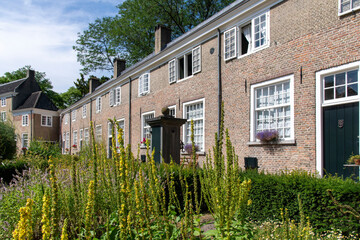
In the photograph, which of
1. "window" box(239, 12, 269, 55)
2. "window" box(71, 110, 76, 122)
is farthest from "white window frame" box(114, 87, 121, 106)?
"window" box(71, 110, 76, 122)

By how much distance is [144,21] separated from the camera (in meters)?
29.6

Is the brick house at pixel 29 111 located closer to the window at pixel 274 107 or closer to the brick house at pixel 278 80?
the brick house at pixel 278 80

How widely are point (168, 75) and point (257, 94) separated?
6.62 m

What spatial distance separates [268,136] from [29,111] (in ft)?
125

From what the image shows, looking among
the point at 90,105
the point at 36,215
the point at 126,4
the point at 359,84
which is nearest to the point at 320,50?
the point at 359,84

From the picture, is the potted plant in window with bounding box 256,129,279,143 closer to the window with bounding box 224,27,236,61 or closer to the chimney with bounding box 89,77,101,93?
the window with bounding box 224,27,236,61

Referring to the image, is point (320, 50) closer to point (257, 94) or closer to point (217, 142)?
point (257, 94)

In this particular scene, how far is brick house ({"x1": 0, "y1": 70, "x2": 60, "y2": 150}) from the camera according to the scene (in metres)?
38.6

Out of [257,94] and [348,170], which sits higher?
[257,94]

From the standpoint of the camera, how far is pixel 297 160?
8.28 metres

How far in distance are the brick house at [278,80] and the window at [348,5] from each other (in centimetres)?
3

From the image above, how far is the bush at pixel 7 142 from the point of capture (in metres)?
15.2

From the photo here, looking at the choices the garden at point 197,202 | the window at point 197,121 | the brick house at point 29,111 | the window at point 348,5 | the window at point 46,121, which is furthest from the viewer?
the window at point 46,121

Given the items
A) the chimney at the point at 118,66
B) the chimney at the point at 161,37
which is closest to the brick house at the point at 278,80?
the chimney at the point at 161,37
